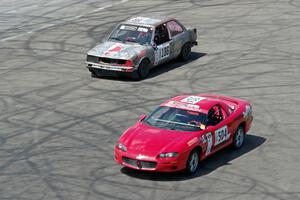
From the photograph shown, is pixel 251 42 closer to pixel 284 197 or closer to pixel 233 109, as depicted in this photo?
pixel 233 109

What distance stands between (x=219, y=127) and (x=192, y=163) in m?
1.26

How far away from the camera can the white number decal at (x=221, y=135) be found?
57.4 ft

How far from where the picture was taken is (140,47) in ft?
79.9

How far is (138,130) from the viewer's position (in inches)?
676

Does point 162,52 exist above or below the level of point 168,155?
below

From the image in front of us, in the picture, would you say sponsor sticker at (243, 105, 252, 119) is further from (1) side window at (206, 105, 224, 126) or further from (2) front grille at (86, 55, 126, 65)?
(2) front grille at (86, 55, 126, 65)

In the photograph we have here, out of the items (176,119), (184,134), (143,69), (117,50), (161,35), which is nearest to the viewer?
(184,134)

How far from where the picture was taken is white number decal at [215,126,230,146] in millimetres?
17500

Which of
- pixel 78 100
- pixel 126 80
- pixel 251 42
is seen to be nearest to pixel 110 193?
pixel 78 100

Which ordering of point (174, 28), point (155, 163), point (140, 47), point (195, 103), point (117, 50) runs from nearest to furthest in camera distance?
point (155, 163), point (195, 103), point (117, 50), point (140, 47), point (174, 28)

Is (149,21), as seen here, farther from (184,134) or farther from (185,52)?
(184,134)

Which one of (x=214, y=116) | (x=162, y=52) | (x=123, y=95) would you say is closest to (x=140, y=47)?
(x=162, y=52)

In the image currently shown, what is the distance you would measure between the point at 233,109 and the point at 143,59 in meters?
6.21

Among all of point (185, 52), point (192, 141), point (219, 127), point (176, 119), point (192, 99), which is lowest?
point (185, 52)
